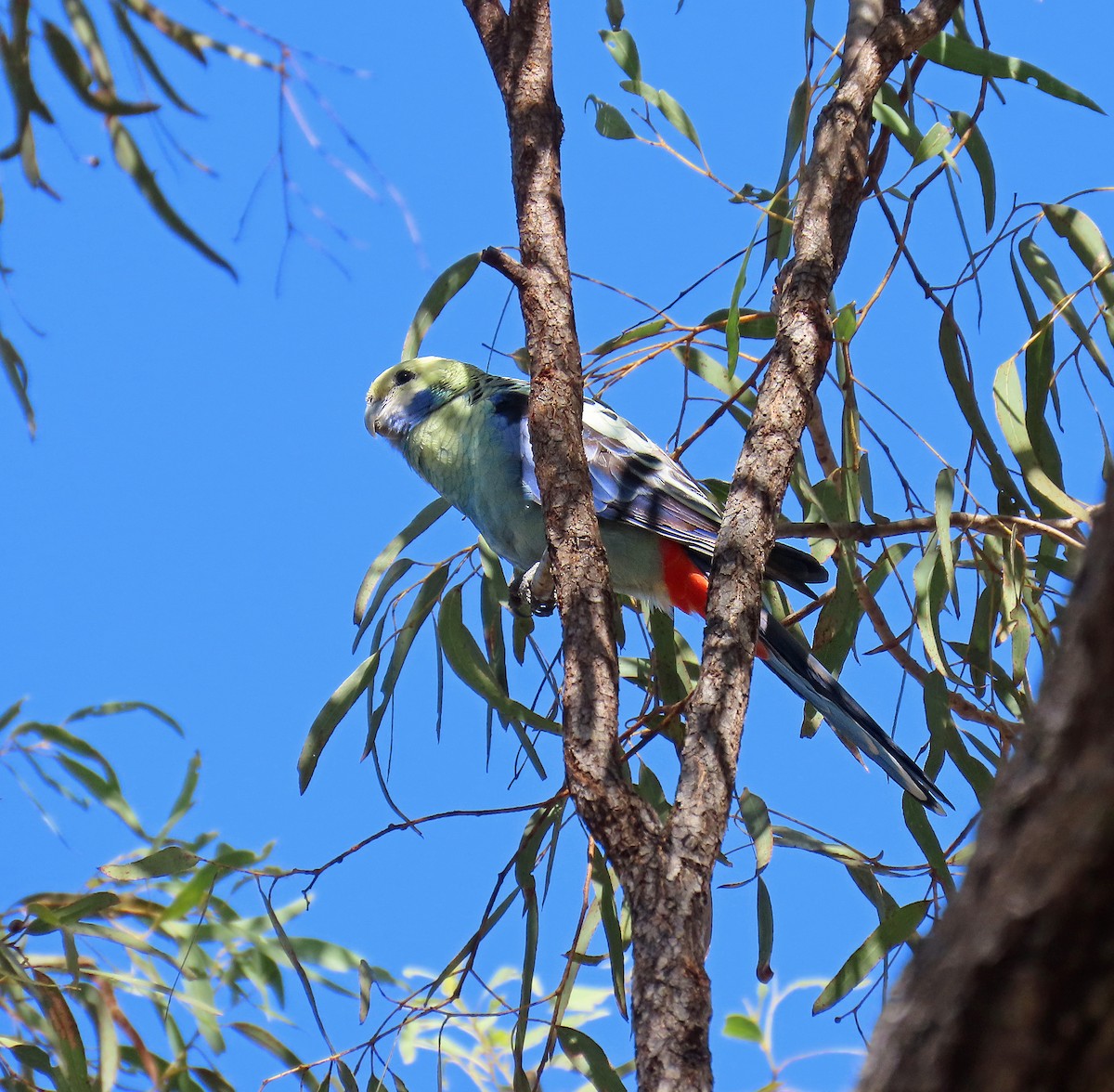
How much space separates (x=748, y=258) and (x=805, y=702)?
772mm

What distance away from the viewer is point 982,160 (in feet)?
6.98

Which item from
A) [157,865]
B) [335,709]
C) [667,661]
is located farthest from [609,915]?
[157,865]

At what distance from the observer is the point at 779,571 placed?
2057 millimetres

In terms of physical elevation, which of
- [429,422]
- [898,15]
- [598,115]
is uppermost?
[429,422]

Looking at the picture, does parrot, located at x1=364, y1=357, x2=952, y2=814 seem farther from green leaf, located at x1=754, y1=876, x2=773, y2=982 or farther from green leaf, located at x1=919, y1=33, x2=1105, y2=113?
green leaf, located at x1=919, y1=33, x2=1105, y2=113

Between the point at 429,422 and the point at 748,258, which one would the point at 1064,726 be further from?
the point at 429,422

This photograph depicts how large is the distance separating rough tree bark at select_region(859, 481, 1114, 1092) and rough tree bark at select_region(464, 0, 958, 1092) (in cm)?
63

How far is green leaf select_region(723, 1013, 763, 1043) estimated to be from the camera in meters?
2.42

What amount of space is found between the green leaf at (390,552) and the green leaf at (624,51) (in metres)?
0.83

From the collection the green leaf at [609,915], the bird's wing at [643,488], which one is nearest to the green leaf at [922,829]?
the green leaf at [609,915]

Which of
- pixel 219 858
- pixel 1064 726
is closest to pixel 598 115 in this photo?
pixel 219 858

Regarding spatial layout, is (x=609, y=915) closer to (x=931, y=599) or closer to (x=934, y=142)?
(x=931, y=599)

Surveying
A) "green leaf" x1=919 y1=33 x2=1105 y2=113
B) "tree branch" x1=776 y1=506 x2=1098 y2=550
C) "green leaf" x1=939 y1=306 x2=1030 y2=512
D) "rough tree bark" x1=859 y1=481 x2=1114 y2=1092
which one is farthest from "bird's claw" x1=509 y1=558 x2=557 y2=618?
"rough tree bark" x1=859 y1=481 x2=1114 y2=1092

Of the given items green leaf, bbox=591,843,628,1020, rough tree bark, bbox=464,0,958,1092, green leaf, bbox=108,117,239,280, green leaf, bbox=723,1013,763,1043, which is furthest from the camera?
green leaf, bbox=723,1013,763,1043
